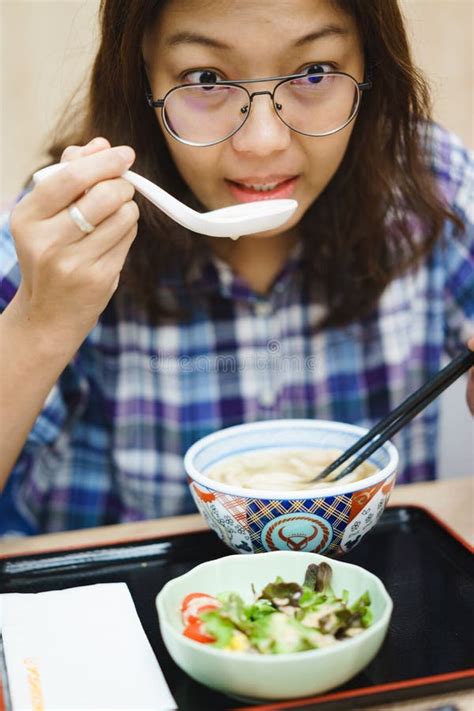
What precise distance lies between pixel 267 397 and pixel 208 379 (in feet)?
0.40

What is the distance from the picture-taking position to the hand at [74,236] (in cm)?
96

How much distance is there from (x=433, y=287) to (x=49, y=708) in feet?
4.00

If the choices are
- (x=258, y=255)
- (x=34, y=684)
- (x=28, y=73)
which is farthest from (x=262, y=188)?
(x=28, y=73)

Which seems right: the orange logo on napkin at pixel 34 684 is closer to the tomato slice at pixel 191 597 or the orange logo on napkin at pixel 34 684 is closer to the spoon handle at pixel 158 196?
A: the tomato slice at pixel 191 597

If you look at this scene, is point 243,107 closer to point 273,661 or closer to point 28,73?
point 273,661

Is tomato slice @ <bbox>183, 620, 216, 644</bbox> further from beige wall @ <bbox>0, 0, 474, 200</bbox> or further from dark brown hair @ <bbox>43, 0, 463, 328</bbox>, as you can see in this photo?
beige wall @ <bbox>0, 0, 474, 200</bbox>

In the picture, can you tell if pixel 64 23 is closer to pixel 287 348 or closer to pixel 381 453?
pixel 287 348

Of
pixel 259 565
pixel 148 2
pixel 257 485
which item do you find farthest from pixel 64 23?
pixel 259 565

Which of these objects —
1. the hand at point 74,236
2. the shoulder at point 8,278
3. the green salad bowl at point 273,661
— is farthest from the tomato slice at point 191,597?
the shoulder at point 8,278

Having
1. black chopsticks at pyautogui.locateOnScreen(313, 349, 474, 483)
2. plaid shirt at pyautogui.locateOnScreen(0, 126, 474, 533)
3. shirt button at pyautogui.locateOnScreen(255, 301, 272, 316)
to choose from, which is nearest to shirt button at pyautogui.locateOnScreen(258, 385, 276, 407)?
plaid shirt at pyautogui.locateOnScreen(0, 126, 474, 533)

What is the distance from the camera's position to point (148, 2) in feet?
3.87

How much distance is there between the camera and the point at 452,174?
1.68 meters

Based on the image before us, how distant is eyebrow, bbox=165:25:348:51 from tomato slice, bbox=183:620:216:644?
77cm

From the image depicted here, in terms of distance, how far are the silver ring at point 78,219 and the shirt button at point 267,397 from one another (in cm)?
70
